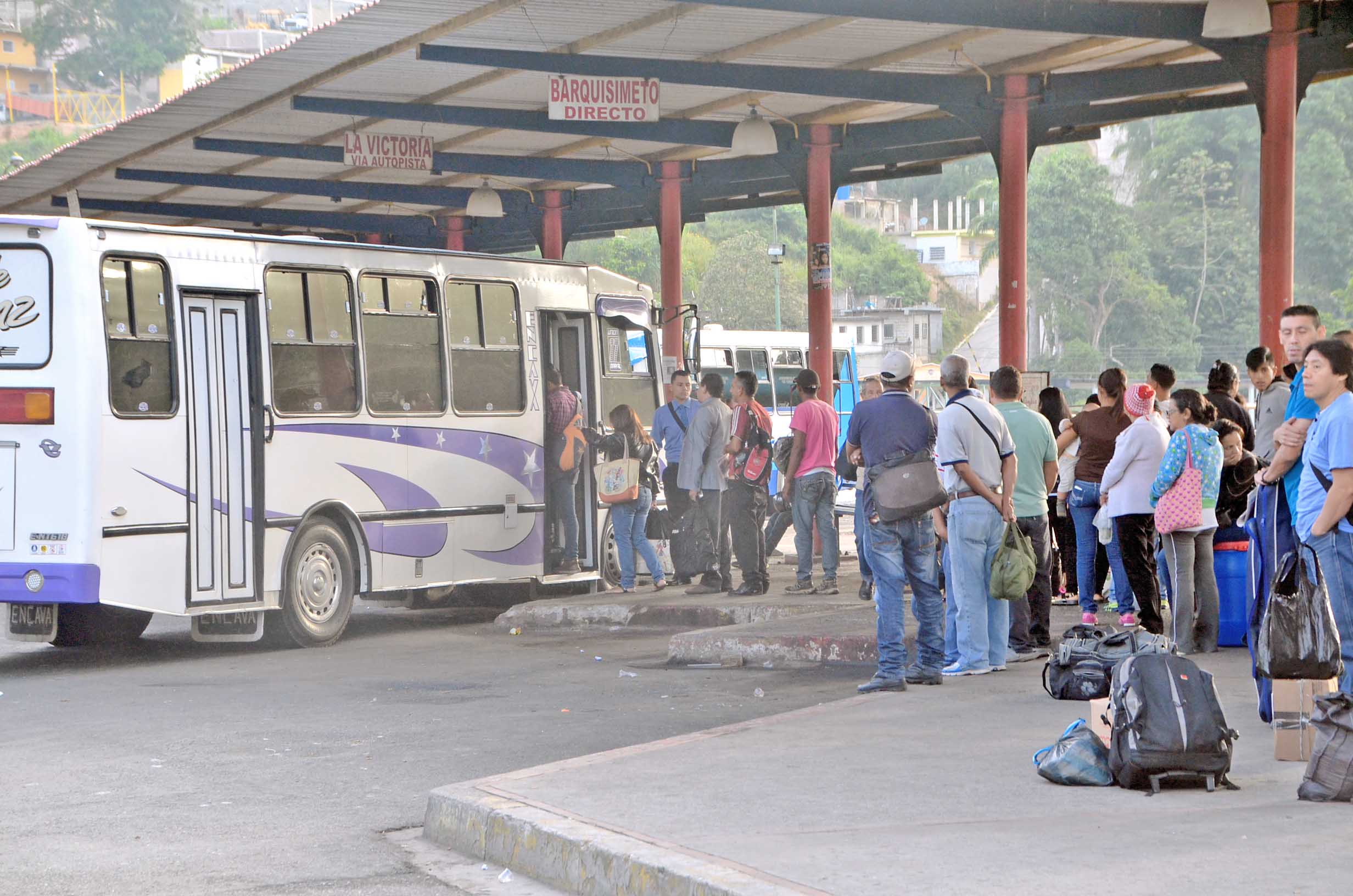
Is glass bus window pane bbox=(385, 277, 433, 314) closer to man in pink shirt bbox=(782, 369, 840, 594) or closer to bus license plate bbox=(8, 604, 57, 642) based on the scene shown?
man in pink shirt bbox=(782, 369, 840, 594)

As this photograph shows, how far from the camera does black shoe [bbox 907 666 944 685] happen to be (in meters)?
9.60

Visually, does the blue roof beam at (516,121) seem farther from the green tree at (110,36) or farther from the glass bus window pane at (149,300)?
the green tree at (110,36)

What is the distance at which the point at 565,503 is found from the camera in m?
15.4

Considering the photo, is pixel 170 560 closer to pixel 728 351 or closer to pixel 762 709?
pixel 762 709

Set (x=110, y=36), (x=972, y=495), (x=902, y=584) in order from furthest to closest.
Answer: (x=110, y=36) → (x=972, y=495) → (x=902, y=584)

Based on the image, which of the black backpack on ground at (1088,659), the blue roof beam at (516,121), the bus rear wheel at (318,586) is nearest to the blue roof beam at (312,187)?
the blue roof beam at (516,121)

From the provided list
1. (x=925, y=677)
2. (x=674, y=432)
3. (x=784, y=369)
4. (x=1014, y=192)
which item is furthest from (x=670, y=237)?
(x=925, y=677)

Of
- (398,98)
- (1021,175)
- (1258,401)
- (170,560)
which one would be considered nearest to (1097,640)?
(1258,401)

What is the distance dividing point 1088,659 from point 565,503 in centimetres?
763

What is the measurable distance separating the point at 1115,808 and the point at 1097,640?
95.5 inches

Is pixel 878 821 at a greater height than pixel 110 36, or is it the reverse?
pixel 110 36

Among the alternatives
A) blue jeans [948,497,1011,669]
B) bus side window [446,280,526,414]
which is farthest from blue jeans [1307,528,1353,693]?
bus side window [446,280,526,414]

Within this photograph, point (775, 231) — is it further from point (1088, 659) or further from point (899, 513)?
point (1088, 659)

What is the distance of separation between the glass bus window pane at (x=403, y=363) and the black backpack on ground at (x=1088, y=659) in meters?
6.63
